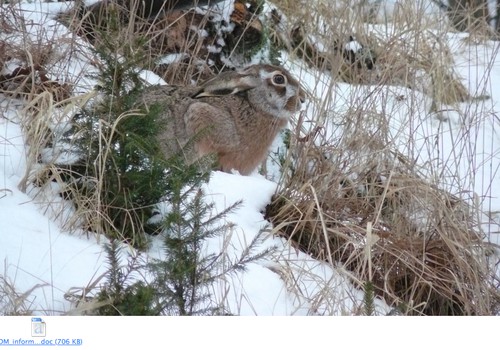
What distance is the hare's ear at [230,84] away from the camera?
17.2 ft

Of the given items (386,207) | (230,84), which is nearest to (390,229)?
(386,207)

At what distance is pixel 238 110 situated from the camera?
529 cm

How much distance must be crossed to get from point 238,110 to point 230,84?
0.45ft

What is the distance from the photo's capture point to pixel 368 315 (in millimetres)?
3160

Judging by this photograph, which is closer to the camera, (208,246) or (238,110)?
(208,246)

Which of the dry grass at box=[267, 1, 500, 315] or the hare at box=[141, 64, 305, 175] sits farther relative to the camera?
the hare at box=[141, 64, 305, 175]

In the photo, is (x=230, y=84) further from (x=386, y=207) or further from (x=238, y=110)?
(x=386, y=207)

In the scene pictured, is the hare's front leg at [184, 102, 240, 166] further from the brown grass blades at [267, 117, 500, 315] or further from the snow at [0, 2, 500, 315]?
the brown grass blades at [267, 117, 500, 315]

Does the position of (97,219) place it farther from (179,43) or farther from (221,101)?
(179,43)

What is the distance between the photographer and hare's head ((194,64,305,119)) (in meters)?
5.29

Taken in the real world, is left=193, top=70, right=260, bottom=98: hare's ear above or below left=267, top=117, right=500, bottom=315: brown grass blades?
above

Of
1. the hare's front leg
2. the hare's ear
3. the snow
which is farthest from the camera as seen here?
the hare's ear
